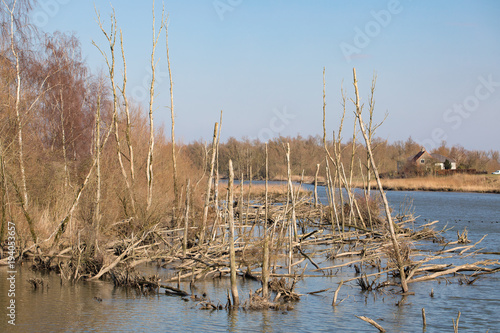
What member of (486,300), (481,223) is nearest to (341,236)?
(486,300)

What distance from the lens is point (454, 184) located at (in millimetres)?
52531

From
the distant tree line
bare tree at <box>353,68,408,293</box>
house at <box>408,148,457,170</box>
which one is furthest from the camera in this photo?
house at <box>408,148,457,170</box>

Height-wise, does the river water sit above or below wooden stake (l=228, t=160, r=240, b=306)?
below

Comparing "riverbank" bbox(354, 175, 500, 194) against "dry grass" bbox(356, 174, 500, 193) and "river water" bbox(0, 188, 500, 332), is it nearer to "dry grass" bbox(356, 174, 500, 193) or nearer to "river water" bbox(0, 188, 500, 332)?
"dry grass" bbox(356, 174, 500, 193)

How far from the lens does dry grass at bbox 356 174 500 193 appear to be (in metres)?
50.7

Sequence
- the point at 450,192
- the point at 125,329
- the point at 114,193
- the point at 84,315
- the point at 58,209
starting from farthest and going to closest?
the point at 450,192 → the point at 114,193 → the point at 58,209 → the point at 84,315 → the point at 125,329

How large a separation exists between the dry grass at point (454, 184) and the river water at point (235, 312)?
43.2m

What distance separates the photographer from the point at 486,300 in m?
9.54

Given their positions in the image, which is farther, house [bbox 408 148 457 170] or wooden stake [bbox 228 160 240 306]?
house [bbox 408 148 457 170]

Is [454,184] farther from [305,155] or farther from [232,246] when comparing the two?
[232,246]

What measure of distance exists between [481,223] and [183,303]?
1889cm

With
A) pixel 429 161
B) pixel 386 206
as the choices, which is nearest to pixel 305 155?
pixel 429 161

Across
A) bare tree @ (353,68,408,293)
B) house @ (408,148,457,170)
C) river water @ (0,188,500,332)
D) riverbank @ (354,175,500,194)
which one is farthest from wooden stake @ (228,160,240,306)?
house @ (408,148,457,170)

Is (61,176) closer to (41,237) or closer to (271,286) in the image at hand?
(41,237)
